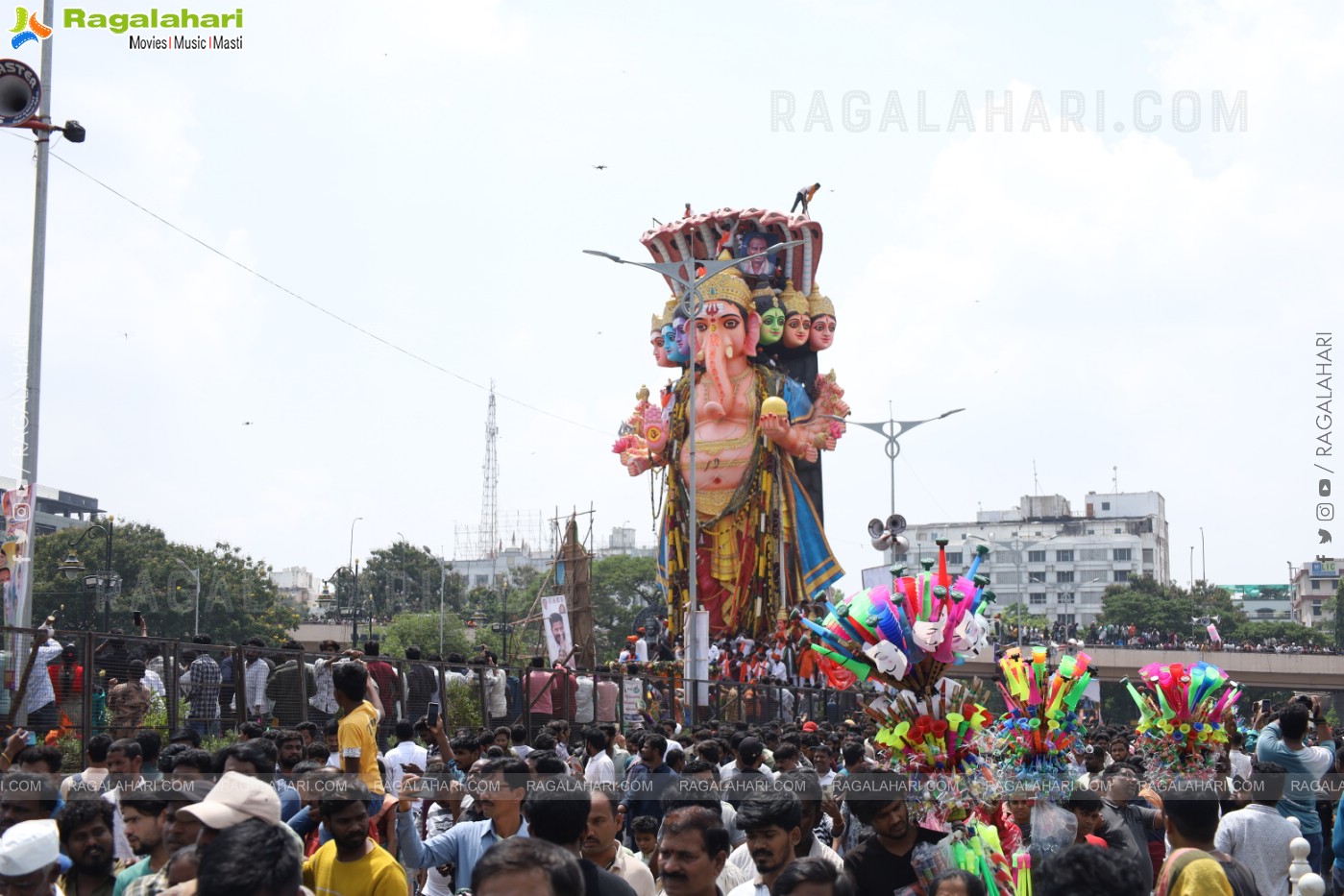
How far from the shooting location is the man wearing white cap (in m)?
5.10

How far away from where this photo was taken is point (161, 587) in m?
65.8

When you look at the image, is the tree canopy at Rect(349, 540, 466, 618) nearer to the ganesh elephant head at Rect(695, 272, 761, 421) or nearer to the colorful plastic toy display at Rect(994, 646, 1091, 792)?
the ganesh elephant head at Rect(695, 272, 761, 421)

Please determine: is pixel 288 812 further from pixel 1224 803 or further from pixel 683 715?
pixel 683 715

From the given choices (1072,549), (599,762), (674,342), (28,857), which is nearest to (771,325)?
(674,342)

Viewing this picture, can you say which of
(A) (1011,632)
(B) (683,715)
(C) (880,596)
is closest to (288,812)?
(C) (880,596)

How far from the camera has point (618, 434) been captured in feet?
126

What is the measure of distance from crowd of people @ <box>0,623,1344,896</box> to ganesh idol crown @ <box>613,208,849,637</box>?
25.3 metres

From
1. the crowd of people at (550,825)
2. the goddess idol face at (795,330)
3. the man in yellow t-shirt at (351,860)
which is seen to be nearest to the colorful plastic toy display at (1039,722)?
the crowd of people at (550,825)

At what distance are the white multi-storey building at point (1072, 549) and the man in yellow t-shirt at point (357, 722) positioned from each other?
10862 centimetres

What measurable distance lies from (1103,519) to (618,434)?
9112cm

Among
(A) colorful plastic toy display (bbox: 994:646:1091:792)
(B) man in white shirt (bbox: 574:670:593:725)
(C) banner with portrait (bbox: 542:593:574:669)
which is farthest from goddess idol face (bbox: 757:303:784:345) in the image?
(A) colorful plastic toy display (bbox: 994:646:1091:792)

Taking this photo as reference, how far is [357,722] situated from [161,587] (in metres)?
61.5

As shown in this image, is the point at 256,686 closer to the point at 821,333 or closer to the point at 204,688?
the point at 204,688

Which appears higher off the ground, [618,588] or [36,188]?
[36,188]
